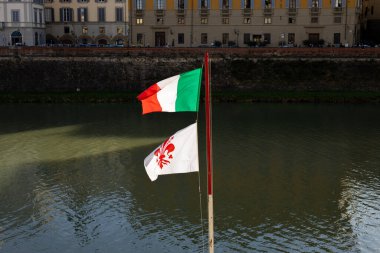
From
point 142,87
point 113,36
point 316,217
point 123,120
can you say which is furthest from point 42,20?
point 316,217

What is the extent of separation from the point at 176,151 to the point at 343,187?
15.2 m

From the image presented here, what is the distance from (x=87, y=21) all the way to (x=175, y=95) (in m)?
60.0

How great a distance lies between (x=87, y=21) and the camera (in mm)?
70312

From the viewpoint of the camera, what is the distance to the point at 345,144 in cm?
3531

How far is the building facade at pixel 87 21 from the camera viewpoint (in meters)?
69.7

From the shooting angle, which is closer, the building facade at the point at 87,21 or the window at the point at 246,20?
the window at the point at 246,20

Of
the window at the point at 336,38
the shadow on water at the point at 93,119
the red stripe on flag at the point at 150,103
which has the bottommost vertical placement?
the shadow on water at the point at 93,119

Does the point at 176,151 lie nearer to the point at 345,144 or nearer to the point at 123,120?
the point at 345,144

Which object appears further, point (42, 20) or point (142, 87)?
point (42, 20)

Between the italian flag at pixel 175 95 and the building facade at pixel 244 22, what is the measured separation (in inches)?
2036

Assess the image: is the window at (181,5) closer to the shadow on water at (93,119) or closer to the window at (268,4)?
the window at (268,4)

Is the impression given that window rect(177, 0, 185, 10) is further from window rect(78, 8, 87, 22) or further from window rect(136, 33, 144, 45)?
window rect(78, 8, 87, 22)

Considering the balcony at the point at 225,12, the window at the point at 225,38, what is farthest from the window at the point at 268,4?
the window at the point at 225,38

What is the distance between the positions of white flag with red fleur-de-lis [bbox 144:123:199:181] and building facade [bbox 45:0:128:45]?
58.3 m
